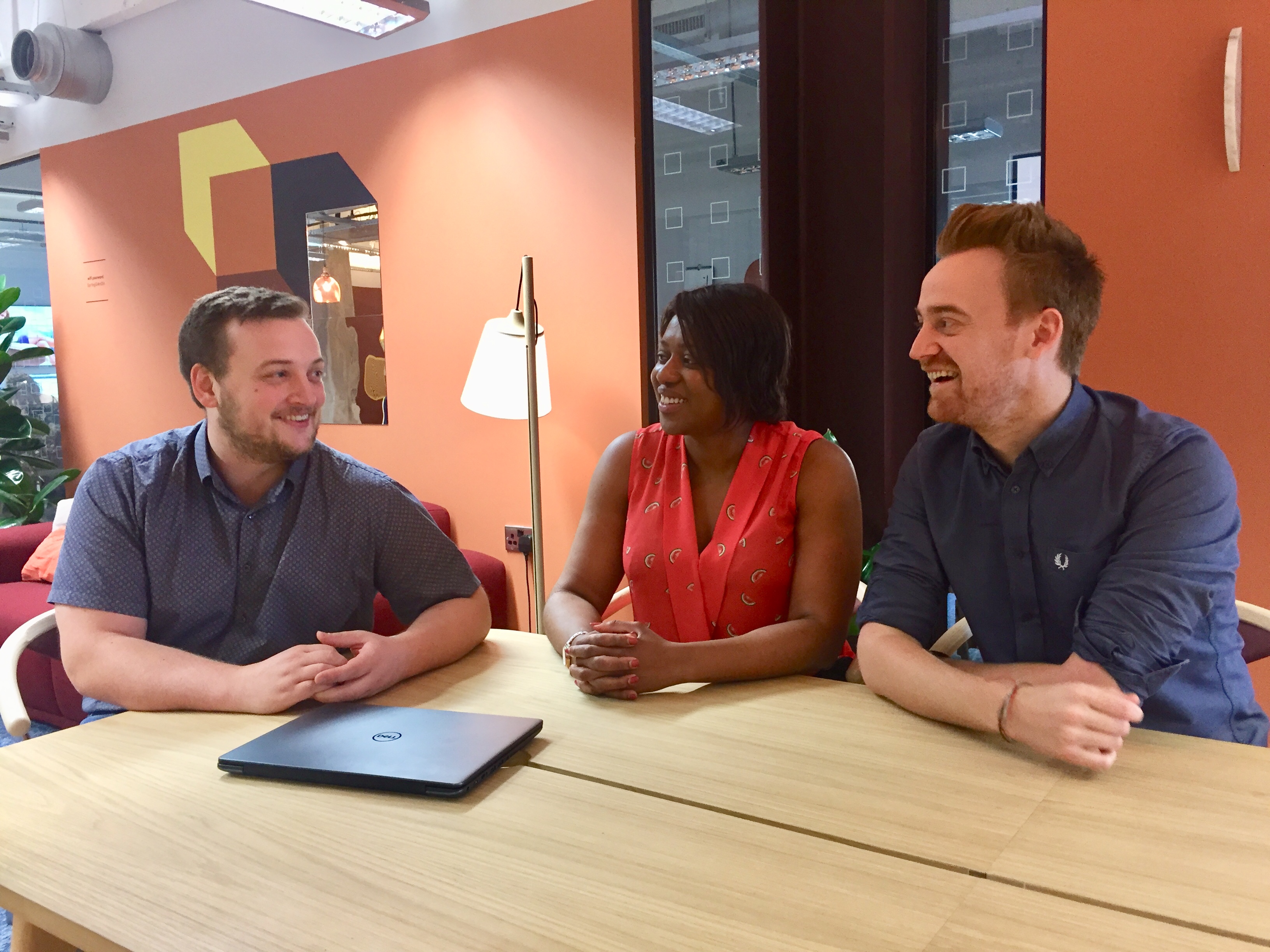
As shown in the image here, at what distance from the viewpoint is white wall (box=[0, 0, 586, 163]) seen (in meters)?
A: 3.83

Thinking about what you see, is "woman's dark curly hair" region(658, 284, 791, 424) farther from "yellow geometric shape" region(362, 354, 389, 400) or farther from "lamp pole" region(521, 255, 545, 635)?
"yellow geometric shape" region(362, 354, 389, 400)

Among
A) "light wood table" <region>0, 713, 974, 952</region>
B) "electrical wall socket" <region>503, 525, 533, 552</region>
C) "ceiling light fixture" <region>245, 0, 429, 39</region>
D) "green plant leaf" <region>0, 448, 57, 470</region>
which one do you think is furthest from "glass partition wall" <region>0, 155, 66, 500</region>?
"light wood table" <region>0, 713, 974, 952</region>

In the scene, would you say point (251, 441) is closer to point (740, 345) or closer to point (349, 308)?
point (740, 345)

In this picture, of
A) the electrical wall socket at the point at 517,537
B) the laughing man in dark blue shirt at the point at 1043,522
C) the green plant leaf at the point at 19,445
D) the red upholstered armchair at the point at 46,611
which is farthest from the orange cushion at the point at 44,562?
the laughing man in dark blue shirt at the point at 1043,522

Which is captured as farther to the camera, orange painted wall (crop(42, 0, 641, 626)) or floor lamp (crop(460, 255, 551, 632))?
orange painted wall (crop(42, 0, 641, 626))

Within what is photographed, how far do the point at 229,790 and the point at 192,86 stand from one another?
468 cm

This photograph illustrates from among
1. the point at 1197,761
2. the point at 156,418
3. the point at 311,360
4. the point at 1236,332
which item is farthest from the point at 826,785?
the point at 156,418

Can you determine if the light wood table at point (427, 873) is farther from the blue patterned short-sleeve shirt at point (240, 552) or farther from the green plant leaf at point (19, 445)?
the green plant leaf at point (19, 445)

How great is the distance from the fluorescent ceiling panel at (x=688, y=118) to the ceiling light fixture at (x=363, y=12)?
1.04 metres

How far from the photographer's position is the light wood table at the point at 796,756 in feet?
3.29

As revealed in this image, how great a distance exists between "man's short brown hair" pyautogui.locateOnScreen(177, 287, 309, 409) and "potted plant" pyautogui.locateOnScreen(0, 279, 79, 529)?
13.1 ft

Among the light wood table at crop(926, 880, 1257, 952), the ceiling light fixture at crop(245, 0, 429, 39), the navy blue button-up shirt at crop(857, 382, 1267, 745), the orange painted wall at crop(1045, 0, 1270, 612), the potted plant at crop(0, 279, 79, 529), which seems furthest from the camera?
the potted plant at crop(0, 279, 79, 529)

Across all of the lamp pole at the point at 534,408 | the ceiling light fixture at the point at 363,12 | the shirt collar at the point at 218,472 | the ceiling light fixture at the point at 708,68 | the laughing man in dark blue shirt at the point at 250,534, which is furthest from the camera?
the ceiling light fixture at the point at 363,12

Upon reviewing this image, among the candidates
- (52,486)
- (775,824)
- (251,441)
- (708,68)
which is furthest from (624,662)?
(52,486)
